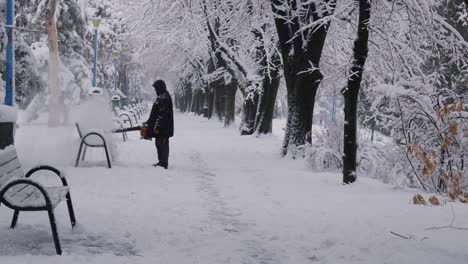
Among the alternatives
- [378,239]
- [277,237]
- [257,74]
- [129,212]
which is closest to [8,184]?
[129,212]

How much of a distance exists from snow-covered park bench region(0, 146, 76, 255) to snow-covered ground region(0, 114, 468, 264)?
1.28ft

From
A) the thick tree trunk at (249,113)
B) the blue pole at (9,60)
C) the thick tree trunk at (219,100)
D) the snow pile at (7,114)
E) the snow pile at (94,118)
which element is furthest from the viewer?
the thick tree trunk at (219,100)

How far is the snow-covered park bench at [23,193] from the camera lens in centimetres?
469

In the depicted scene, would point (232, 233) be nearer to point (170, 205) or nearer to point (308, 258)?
point (308, 258)

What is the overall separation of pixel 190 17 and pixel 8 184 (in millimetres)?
14037

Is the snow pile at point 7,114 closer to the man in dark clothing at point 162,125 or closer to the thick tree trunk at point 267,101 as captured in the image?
the man in dark clothing at point 162,125

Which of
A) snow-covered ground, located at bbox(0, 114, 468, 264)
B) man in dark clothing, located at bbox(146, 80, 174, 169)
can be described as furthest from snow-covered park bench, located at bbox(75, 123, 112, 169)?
man in dark clothing, located at bbox(146, 80, 174, 169)

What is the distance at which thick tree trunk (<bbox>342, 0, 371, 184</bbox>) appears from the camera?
28.5ft

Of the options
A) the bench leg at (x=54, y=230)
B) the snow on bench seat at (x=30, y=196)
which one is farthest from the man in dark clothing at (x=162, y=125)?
the bench leg at (x=54, y=230)

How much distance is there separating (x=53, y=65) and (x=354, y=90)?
67.4 ft

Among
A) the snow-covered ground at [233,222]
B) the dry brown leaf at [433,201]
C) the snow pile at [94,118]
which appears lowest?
the snow-covered ground at [233,222]

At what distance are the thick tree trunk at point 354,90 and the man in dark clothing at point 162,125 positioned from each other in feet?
12.1

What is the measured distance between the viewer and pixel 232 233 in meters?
5.94

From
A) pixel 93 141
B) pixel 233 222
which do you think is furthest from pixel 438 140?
pixel 93 141
